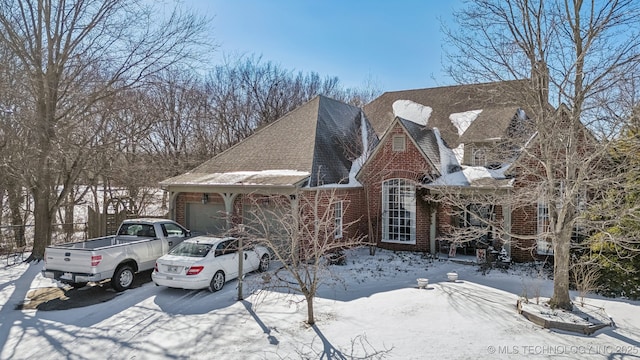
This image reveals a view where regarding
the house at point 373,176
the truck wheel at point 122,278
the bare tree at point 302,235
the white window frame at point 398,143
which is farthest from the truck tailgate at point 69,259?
the white window frame at point 398,143

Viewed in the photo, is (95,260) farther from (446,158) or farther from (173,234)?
(446,158)

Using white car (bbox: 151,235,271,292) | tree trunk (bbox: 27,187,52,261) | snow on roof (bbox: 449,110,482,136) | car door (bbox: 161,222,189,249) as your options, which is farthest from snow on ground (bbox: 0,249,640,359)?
snow on roof (bbox: 449,110,482,136)

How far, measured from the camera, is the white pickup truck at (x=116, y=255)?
9938 mm

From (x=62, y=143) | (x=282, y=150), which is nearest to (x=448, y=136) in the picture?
(x=282, y=150)

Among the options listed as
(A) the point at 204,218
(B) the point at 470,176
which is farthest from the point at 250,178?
(B) the point at 470,176

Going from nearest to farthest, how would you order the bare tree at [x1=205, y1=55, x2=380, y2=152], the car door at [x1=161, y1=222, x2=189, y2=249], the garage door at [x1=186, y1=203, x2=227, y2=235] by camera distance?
the car door at [x1=161, y1=222, x2=189, y2=249], the garage door at [x1=186, y1=203, x2=227, y2=235], the bare tree at [x1=205, y1=55, x2=380, y2=152]

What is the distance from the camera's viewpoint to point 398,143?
15820 millimetres

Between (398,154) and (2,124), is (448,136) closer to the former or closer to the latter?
(398,154)

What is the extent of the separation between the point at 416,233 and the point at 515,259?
143 inches

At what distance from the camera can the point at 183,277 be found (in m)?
9.83

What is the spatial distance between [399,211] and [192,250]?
865cm

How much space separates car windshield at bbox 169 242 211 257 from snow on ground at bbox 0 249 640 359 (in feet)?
3.43

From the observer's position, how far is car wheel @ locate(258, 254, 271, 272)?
40.4 feet

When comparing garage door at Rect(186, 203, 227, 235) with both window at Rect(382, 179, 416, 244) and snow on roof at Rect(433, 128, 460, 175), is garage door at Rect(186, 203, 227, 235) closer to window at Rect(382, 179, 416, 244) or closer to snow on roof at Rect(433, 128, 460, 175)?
window at Rect(382, 179, 416, 244)
